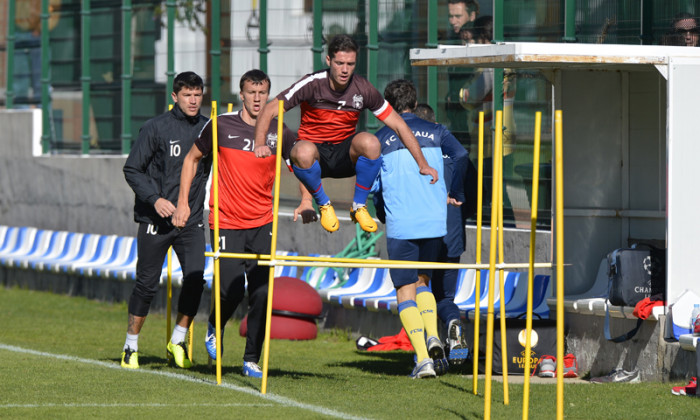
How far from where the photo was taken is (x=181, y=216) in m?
10.2

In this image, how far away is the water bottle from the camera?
9.70 meters

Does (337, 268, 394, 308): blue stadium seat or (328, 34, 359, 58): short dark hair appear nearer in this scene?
(328, 34, 359, 58): short dark hair

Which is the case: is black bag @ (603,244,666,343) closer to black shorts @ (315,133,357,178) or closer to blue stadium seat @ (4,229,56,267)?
black shorts @ (315,133,357,178)

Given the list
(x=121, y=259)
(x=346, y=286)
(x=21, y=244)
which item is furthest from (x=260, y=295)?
(x=21, y=244)

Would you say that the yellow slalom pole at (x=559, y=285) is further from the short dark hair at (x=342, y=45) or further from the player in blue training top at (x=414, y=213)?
the player in blue training top at (x=414, y=213)

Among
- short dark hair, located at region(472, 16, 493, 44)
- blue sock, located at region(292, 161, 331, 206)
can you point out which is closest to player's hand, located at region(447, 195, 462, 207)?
blue sock, located at region(292, 161, 331, 206)

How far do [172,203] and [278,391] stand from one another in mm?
2024

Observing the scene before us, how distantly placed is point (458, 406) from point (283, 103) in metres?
2.28

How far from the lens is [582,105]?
466 inches

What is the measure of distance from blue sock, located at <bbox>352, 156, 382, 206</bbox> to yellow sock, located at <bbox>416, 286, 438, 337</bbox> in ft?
3.40

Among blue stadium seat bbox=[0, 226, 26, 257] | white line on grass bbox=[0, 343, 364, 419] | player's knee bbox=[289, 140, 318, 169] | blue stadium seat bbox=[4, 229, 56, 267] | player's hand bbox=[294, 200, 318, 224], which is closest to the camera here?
white line on grass bbox=[0, 343, 364, 419]

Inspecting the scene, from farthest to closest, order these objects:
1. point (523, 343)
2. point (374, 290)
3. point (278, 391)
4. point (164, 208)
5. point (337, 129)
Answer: point (374, 290) < point (523, 343) < point (164, 208) < point (337, 129) < point (278, 391)

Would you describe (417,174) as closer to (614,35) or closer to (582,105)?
(582,105)

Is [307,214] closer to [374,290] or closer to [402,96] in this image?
[402,96]
